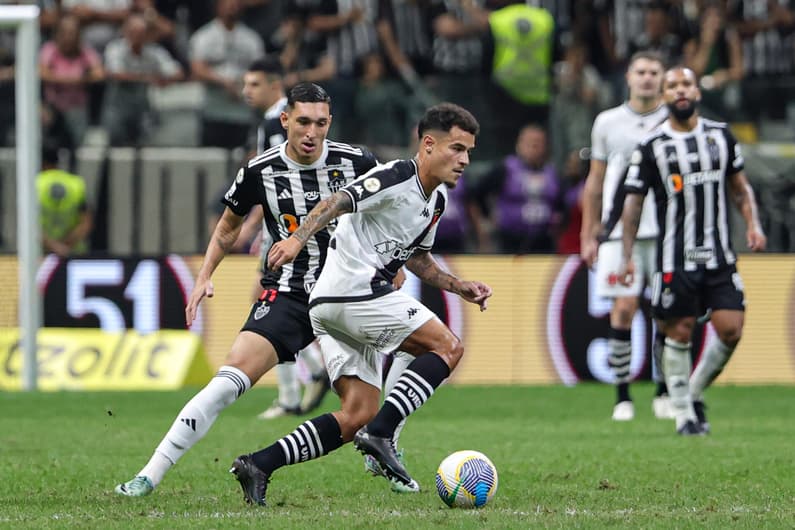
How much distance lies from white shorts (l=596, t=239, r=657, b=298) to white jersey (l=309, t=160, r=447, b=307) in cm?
498

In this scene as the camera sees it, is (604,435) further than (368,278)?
Yes

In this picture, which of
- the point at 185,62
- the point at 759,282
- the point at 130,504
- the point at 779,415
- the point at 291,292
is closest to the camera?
the point at 130,504

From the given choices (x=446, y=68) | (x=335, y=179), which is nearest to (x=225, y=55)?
(x=446, y=68)

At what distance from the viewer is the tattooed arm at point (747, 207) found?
32.3 feet

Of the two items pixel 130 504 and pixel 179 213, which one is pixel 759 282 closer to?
pixel 179 213

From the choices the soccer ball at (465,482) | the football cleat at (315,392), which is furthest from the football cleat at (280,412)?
the soccer ball at (465,482)

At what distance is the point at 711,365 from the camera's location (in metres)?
10.1

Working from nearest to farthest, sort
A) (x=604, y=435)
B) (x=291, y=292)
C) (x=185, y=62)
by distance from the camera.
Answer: (x=291, y=292) → (x=604, y=435) → (x=185, y=62)

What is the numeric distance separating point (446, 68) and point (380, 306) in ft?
32.7

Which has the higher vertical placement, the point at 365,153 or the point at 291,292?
the point at 365,153

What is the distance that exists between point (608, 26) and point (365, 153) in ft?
32.2

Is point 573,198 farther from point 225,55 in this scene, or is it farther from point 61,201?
point 61,201

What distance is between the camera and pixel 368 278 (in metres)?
6.82

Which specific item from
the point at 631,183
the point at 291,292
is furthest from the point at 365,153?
the point at 631,183
